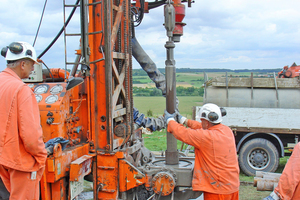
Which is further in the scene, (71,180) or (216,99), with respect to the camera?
(216,99)

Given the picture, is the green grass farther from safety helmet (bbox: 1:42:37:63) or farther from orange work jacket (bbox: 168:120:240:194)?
safety helmet (bbox: 1:42:37:63)

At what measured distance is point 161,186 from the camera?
14.0 feet

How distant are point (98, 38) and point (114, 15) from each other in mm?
507

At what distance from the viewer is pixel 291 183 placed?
2.88 metres

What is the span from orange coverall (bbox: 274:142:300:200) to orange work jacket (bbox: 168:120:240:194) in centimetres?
84

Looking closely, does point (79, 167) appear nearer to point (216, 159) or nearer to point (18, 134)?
point (18, 134)

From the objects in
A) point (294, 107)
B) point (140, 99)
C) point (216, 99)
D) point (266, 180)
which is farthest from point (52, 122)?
point (140, 99)

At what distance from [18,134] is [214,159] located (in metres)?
2.36

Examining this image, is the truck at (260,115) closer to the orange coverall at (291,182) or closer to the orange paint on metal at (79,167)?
the orange paint on metal at (79,167)

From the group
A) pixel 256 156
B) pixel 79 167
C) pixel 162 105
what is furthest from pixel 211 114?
pixel 162 105

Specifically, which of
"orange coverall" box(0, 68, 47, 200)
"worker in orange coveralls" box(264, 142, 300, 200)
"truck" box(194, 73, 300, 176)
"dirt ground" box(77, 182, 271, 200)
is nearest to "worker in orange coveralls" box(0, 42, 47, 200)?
"orange coverall" box(0, 68, 47, 200)

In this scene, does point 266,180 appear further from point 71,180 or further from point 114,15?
point 114,15

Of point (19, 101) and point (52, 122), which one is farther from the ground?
point (19, 101)

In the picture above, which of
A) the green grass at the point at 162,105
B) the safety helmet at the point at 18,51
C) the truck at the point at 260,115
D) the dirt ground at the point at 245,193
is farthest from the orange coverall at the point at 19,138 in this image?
the green grass at the point at 162,105
